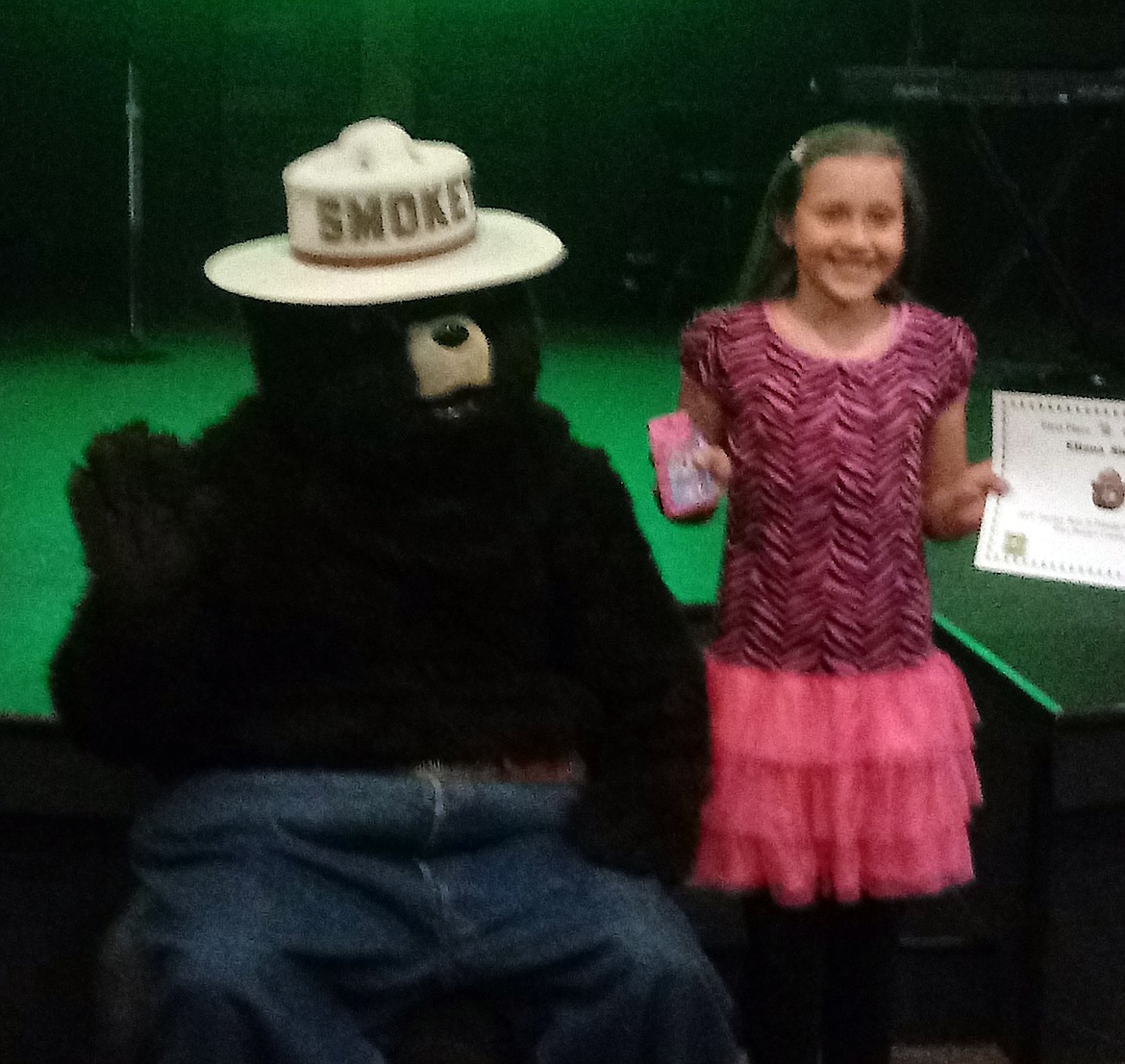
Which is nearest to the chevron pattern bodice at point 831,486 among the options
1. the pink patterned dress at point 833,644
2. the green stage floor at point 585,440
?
Result: the pink patterned dress at point 833,644

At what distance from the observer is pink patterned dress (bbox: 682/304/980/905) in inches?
38.6

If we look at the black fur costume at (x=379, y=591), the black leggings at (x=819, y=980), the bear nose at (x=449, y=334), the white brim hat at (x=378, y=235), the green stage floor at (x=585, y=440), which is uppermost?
the white brim hat at (x=378, y=235)

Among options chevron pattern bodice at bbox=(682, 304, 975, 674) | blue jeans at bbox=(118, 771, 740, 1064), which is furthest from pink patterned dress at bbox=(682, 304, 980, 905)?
blue jeans at bbox=(118, 771, 740, 1064)

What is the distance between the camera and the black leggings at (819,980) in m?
1.08

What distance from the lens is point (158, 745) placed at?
99 cm

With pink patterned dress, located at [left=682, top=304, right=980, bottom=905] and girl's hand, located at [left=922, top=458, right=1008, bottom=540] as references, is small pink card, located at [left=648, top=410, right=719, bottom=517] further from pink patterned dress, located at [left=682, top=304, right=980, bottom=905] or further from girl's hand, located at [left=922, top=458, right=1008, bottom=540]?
girl's hand, located at [left=922, top=458, right=1008, bottom=540]

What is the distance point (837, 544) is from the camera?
100cm

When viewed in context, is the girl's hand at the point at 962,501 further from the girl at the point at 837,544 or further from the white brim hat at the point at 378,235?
the white brim hat at the point at 378,235

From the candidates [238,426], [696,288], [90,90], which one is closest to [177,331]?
[90,90]

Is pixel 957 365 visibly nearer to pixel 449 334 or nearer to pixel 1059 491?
pixel 1059 491

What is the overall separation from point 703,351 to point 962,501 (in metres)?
0.23

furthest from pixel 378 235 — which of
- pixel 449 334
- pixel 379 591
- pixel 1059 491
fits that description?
pixel 1059 491

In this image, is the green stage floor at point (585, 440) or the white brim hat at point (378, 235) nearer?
the white brim hat at point (378, 235)

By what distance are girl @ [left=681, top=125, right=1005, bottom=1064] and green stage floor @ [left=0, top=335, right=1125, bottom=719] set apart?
149 mm
